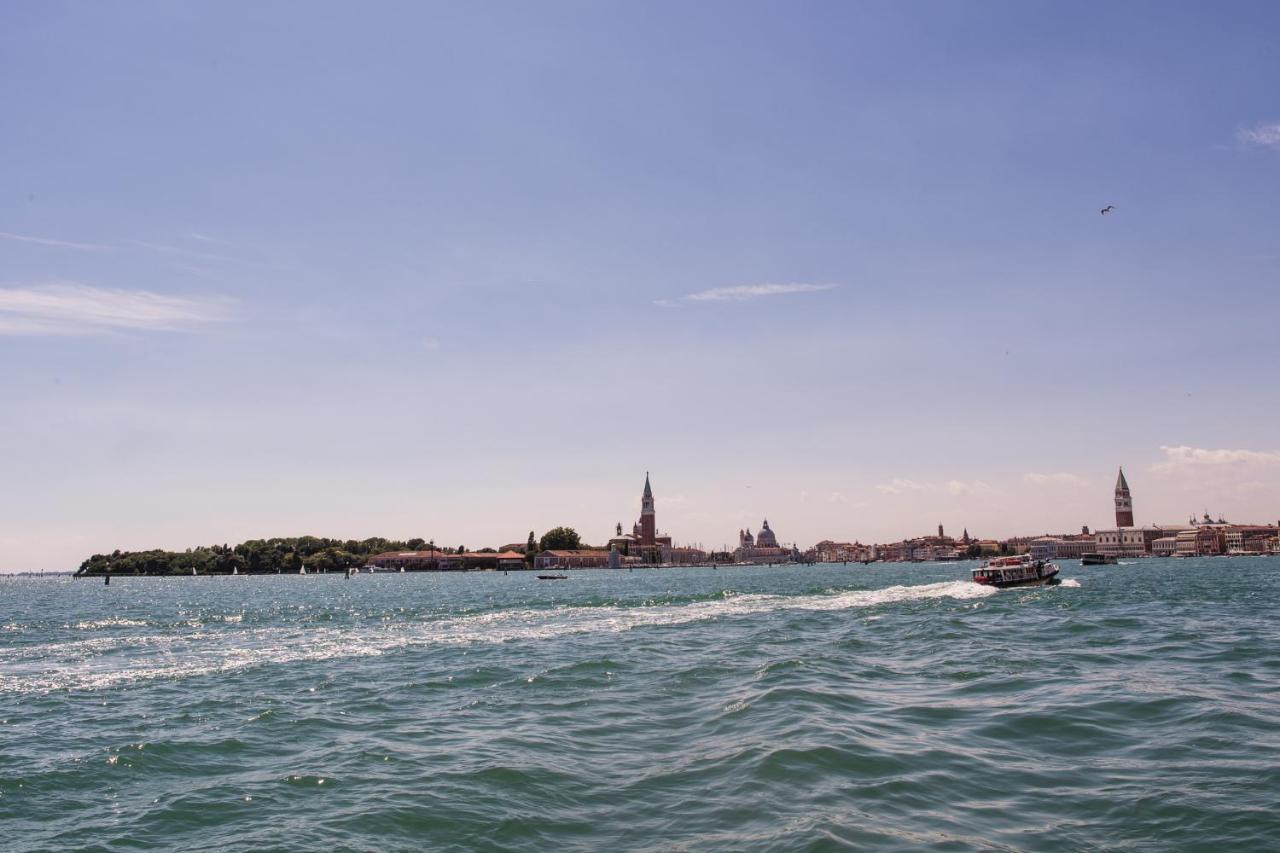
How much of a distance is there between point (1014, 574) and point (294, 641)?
5764 cm

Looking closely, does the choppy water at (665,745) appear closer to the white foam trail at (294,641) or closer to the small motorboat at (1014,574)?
the white foam trail at (294,641)

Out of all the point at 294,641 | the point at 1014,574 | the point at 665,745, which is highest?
the point at 665,745

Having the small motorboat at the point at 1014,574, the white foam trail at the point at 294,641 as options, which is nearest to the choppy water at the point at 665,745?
the white foam trail at the point at 294,641

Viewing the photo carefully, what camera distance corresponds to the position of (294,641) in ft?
122

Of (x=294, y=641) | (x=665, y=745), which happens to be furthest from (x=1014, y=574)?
(x=665, y=745)

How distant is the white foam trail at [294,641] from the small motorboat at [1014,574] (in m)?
20.9

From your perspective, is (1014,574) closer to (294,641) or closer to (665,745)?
(294,641)

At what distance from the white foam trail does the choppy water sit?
1.26 feet

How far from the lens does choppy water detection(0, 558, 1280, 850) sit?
10891mm

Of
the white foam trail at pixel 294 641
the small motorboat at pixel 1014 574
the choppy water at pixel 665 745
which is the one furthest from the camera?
the small motorboat at pixel 1014 574

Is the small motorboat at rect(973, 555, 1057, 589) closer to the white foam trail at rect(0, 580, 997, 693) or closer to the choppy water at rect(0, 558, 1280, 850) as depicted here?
the white foam trail at rect(0, 580, 997, 693)

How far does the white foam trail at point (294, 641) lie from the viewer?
27.4 m

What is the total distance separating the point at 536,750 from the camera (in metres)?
15.2

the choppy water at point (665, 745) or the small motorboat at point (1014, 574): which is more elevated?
the choppy water at point (665, 745)
